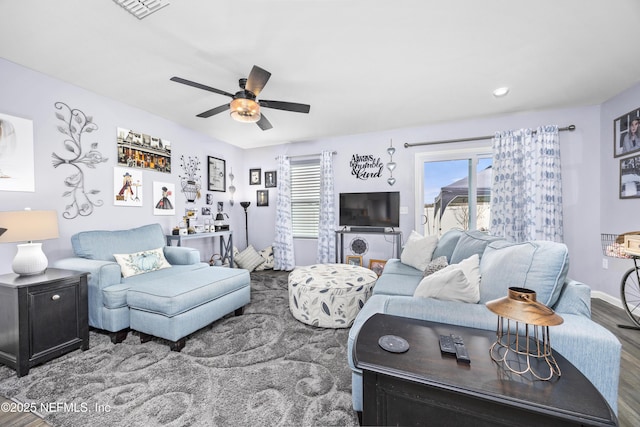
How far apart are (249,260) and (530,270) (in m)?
4.20

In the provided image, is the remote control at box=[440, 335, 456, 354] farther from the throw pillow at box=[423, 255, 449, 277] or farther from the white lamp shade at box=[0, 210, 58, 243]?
the white lamp shade at box=[0, 210, 58, 243]

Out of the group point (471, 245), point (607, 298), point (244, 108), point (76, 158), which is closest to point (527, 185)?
point (607, 298)

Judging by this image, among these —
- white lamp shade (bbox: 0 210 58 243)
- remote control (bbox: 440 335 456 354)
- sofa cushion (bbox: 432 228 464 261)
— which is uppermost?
white lamp shade (bbox: 0 210 58 243)

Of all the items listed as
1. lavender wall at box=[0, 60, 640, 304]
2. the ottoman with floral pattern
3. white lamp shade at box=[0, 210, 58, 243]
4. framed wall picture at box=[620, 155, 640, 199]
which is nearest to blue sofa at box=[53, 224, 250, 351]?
white lamp shade at box=[0, 210, 58, 243]

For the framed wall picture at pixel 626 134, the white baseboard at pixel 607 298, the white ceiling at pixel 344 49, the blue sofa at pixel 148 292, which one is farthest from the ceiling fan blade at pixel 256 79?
the white baseboard at pixel 607 298

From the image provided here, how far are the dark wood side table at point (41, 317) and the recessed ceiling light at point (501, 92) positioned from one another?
4514mm

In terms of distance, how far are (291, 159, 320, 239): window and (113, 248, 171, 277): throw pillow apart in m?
2.55

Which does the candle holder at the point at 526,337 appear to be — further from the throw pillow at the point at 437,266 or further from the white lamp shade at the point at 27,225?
the white lamp shade at the point at 27,225

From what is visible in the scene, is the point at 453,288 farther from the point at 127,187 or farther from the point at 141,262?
the point at 127,187

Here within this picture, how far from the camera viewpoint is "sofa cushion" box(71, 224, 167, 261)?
246cm

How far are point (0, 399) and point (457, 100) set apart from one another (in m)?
4.74

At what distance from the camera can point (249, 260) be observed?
466cm

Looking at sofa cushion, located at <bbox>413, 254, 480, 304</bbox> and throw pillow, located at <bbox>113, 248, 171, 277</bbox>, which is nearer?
sofa cushion, located at <bbox>413, 254, 480, 304</bbox>

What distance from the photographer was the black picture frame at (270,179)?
16.6 ft
